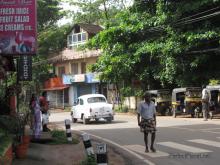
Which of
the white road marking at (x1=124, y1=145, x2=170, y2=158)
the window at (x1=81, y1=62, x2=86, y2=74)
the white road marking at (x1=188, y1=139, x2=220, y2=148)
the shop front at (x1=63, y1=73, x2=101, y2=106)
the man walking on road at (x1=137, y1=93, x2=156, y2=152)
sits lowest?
the white road marking at (x1=124, y1=145, x2=170, y2=158)

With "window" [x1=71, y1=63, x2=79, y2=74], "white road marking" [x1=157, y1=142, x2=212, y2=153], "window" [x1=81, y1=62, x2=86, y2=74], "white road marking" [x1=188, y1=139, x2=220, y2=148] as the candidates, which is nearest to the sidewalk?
"white road marking" [x1=157, y1=142, x2=212, y2=153]

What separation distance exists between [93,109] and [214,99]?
23.7 ft

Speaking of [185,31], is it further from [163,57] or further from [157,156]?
[157,156]

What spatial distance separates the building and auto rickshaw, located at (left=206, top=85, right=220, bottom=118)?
1093 inches

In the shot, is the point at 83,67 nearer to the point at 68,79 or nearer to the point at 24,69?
Answer: the point at 68,79

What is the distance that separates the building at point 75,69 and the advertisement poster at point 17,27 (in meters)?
42.8

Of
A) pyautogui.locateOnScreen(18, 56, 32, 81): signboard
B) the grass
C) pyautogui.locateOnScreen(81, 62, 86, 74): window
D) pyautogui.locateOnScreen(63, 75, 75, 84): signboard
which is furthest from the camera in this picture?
pyautogui.locateOnScreen(63, 75, 75, 84): signboard

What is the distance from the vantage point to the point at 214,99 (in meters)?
31.9

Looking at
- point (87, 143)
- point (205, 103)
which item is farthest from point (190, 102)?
point (87, 143)

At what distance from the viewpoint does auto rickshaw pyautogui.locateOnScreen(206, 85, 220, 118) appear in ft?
99.8

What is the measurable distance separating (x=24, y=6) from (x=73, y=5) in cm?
4365

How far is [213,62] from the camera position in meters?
36.8

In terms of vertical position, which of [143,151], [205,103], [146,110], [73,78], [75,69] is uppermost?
[75,69]

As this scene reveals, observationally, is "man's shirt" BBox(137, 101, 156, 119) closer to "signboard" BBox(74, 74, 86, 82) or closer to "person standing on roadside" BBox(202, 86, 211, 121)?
"person standing on roadside" BBox(202, 86, 211, 121)
